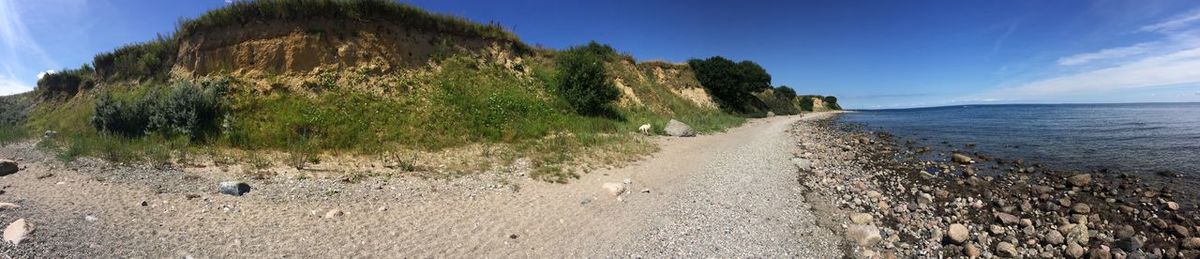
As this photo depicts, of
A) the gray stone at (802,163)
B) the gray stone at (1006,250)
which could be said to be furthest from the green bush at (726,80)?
the gray stone at (1006,250)

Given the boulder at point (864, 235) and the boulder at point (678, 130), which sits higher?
the boulder at point (678, 130)

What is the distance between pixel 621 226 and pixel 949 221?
19.1 feet

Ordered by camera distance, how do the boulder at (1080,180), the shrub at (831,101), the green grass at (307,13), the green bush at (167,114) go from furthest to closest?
1. the shrub at (831,101)
2. the green grass at (307,13)
3. the green bush at (167,114)
4. the boulder at (1080,180)

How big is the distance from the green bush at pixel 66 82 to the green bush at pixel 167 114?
14030 mm

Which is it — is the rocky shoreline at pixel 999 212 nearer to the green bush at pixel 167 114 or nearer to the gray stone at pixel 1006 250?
the gray stone at pixel 1006 250

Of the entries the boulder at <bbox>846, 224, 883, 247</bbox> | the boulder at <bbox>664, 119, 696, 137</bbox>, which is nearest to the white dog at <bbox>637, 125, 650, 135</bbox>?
the boulder at <bbox>664, 119, 696, 137</bbox>

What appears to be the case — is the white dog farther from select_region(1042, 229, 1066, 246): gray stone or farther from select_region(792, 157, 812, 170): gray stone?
select_region(1042, 229, 1066, 246): gray stone

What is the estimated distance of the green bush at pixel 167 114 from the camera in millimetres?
14398

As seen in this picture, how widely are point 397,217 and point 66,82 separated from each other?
32.4 metres

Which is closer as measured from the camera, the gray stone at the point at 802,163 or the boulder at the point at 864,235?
the boulder at the point at 864,235

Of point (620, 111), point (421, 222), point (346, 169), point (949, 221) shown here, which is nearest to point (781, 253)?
point (949, 221)

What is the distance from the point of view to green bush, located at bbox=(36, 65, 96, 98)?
25.0 m

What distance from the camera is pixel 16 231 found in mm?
5473

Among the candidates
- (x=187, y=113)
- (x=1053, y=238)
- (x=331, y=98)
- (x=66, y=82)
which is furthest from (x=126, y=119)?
(x=1053, y=238)
